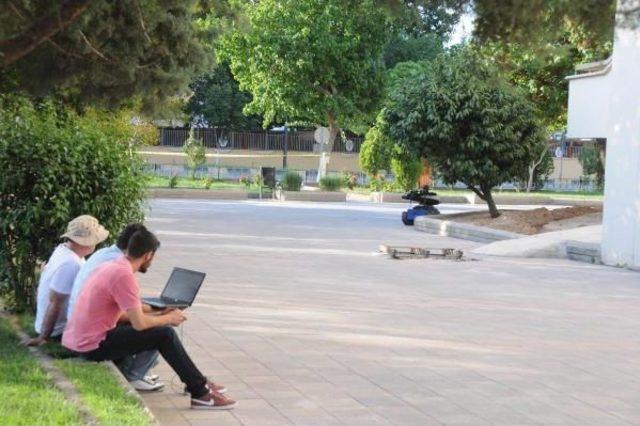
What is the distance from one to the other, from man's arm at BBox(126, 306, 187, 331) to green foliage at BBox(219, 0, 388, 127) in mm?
40767

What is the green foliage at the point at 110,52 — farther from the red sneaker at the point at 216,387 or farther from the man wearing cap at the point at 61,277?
the red sneaker at the point at 216,387

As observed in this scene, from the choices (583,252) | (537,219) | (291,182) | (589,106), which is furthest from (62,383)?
(291,182)

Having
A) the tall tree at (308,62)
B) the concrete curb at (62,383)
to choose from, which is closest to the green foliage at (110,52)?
the concrete curb at (62,383)

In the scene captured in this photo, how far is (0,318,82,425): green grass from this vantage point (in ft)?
18.8

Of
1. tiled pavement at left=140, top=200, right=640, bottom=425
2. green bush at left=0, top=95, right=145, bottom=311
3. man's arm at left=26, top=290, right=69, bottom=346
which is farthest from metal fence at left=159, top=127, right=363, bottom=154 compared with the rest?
man's arm at left=26, top=290, right=69, bottom=346

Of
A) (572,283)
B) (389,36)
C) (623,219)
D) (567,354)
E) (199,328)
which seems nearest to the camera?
(567,354)

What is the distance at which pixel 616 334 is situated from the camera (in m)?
10.8

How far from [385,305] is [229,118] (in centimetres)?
5455

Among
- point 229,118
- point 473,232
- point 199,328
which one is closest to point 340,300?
point 199,328

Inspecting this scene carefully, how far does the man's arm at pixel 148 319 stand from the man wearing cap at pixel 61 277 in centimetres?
93

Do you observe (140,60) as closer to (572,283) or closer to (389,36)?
(572,283)

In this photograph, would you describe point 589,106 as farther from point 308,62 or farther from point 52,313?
point 308,62

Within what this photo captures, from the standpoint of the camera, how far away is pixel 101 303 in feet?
23.1

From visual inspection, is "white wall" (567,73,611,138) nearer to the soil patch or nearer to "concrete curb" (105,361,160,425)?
the soil patch
